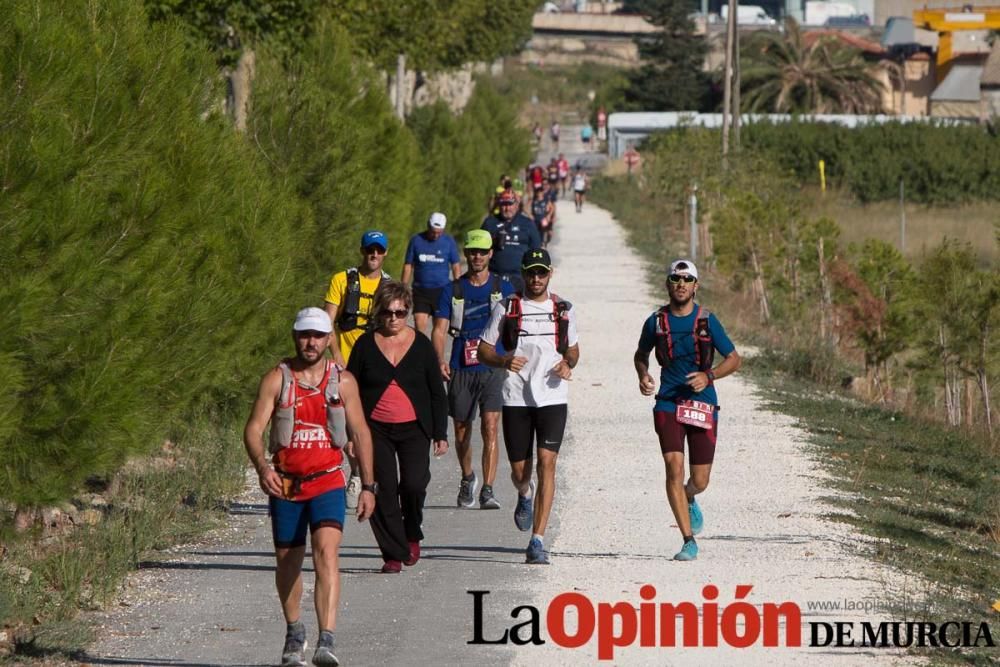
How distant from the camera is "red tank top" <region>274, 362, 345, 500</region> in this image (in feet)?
28.5

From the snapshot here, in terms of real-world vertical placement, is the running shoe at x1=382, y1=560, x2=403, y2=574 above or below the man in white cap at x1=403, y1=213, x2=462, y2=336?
below

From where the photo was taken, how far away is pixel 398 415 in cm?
1102

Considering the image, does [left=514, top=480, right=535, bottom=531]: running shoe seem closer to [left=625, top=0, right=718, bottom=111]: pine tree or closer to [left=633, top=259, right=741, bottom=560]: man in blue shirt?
[left=633, top=259, right=741, bottom=560]: man in blue shirt

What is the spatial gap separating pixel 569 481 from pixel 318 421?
20.9ft

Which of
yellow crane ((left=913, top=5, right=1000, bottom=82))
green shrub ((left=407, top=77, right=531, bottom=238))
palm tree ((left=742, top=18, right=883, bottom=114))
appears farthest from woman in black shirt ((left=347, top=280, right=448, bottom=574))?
yellow crane ((left=913, top=5, right=1000, bottom=82))

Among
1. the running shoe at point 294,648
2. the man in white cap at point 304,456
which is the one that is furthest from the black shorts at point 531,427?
the running shoe at point 294,648

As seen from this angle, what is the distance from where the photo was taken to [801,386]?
22000mm

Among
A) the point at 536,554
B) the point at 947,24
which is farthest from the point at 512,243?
the point at 947,24

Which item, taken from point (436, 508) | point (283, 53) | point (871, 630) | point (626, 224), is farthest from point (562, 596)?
point (626, 224)

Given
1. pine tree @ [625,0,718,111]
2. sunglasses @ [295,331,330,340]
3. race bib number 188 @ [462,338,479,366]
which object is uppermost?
pine tree @ [625,0,718,111]

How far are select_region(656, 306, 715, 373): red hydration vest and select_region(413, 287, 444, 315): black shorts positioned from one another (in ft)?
18.5

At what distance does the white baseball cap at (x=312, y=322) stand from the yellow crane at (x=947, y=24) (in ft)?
348

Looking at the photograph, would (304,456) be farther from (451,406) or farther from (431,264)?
(431,264)

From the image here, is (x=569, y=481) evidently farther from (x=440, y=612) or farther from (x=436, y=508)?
(x=440, y=612)
